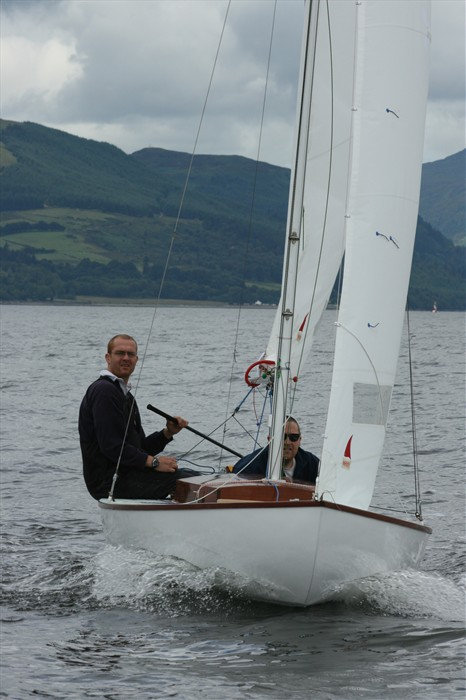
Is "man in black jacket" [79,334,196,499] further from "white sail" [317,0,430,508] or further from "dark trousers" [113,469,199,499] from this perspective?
"white sail" [317,0,430,508]

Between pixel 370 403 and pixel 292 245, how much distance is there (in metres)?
1.76

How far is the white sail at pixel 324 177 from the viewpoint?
10.6 metres

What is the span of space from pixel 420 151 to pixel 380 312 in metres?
1.41

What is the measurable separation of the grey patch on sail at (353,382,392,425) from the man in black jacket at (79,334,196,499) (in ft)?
6.84

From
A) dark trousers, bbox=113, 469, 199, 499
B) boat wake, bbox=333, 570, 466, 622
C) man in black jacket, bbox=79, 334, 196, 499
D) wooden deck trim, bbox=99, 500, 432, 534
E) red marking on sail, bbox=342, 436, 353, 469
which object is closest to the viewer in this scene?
wooden deck trim, bbox=99, 500, 432, 534

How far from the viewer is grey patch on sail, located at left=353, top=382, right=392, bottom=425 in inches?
355

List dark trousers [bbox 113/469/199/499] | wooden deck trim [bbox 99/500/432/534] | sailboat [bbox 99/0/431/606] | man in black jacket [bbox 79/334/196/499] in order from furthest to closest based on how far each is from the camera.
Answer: dark trousers [bbox 113/469/199/499], man in black jacket [bbox 79/334/196/499], sailboat [bbox 99/0/431/606], wooden deck trim [bbox 99/500/432/534]

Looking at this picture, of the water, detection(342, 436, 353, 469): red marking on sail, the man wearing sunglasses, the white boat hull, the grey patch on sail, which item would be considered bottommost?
the water

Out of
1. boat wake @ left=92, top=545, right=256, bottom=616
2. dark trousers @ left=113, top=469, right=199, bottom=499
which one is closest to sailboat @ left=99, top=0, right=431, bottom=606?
boat wake @ left=92, top=545, right=256, bottom=616

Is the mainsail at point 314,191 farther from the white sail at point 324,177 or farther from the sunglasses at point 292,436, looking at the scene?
the sunglasses at point 292,436

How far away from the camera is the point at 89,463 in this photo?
34.3 feet

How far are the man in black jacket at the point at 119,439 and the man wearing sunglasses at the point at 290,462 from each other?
71 cm

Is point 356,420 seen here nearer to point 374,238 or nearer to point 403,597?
point 374,238

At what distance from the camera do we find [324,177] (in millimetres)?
10945
